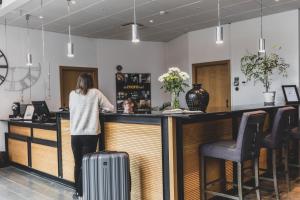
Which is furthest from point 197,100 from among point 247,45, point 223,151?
point 247,45

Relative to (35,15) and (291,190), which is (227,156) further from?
(35,15)

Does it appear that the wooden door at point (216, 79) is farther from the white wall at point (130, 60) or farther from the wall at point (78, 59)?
the wall at point (78, 59)

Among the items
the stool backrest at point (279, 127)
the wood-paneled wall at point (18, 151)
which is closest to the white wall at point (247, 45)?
the stool backrest at point (279, 127)

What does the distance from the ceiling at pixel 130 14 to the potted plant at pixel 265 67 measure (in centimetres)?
87

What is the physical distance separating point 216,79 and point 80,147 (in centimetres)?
454

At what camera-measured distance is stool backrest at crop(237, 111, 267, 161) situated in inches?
111

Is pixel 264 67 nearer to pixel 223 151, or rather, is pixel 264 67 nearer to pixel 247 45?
pixel 247 45

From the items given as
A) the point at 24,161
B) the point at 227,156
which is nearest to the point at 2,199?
the point at 24,161

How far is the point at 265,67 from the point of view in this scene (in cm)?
538

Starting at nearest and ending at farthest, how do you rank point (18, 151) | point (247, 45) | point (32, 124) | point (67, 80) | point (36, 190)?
point (36, 190)
point (32, 124)
point (18, 151)
point (247, 45)
point (67, 80)

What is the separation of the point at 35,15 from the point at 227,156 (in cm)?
434

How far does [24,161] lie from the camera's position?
5.32 m

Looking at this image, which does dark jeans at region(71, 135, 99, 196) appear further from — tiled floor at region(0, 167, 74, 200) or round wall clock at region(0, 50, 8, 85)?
round wall clock at region(0, 50, 8, 85)

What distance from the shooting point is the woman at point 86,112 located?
3.49 metres
